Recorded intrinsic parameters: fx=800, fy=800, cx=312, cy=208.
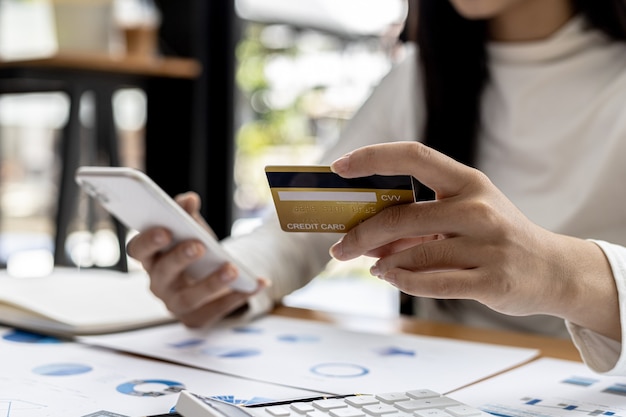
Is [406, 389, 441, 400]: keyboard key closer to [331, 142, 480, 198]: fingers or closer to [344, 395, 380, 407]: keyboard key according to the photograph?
[344, 395, 380, 407]: keyboard key

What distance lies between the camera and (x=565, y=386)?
0.71 metres

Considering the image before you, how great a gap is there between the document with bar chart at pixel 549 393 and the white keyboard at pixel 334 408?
0.08 meters

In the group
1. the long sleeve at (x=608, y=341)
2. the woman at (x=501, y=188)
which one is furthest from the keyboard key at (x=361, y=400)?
the long sleeve at (x=608, y=341)

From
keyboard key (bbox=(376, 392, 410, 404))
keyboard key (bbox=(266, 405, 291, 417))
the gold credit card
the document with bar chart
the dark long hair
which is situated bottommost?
the document with bar chart

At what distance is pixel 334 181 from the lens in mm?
619

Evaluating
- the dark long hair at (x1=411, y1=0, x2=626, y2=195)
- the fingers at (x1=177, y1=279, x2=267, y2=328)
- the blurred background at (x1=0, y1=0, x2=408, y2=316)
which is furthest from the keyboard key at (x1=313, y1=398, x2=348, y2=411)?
the blurred background at (x1=0, y1=0, x2=408, y2=316)

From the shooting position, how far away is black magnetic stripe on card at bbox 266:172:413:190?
0.61 meters

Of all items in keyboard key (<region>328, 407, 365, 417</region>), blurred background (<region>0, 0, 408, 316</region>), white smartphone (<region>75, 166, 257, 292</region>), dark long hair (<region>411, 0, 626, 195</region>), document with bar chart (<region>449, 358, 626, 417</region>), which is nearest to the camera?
keyboard key (<region>328, 407, 365, 417</region>)

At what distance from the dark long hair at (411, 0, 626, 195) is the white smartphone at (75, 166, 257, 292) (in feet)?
1.49

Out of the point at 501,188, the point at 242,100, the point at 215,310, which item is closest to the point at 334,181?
the point at 215,310

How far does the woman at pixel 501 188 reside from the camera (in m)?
0.62

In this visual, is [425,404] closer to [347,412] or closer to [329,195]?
[347,412]

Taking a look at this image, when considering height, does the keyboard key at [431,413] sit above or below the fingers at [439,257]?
below

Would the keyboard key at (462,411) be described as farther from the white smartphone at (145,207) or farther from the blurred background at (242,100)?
the blurred background at (242,100)
